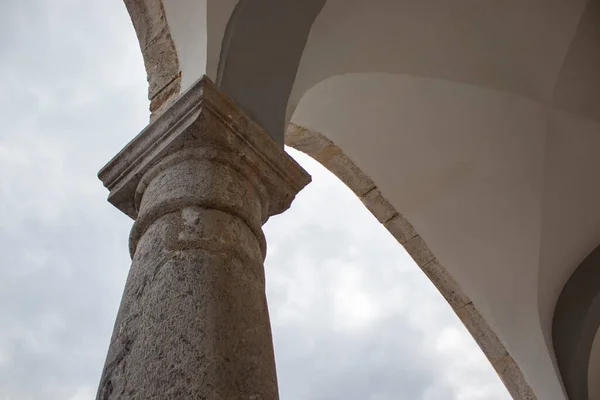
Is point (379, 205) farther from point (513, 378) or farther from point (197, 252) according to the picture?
point (197, 252)

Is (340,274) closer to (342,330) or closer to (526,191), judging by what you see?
(342,330)

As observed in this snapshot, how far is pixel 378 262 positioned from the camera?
8.67 m

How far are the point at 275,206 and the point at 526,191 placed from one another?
306 centimetres

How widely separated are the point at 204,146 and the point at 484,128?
300 centimetres

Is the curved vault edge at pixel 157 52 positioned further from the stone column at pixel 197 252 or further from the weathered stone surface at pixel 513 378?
the weathered stone surface at pixel 513 378

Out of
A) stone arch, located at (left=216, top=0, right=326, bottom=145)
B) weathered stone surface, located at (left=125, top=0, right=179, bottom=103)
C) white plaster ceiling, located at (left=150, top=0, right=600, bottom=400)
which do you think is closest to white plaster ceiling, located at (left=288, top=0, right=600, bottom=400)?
white plaster ceiling, located at (left=150, top=0, right=600, bottom=400)

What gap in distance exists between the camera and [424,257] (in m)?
4.80

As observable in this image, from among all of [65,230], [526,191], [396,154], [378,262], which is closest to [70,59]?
[65,230]

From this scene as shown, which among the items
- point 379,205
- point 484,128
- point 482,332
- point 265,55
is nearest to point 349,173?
point 379,205

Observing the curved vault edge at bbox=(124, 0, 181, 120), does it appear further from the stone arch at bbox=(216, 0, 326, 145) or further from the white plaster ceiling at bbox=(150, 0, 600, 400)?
the white plaster ceiling at bbox=(150, 0, 600, 400)

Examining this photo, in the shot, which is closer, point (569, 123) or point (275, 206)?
point (275, 206)

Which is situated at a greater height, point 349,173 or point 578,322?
point 349,173

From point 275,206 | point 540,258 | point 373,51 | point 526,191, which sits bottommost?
point 275,206

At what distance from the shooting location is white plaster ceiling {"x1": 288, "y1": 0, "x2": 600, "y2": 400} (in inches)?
147
